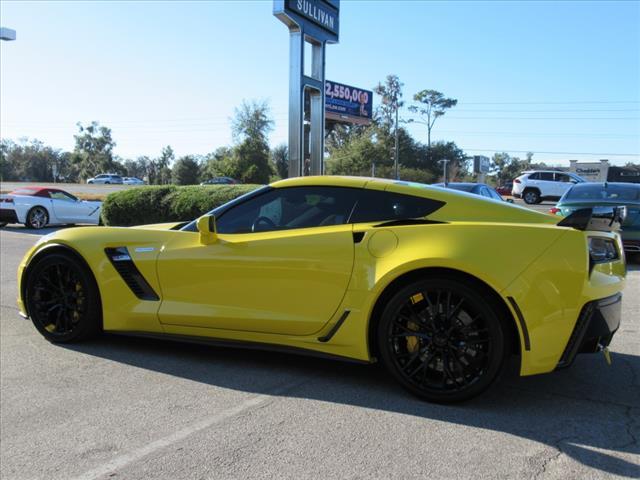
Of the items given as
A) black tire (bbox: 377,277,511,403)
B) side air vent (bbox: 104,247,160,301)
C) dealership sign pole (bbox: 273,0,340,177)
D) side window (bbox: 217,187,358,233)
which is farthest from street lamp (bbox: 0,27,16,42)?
black tire (bbox: 377,277,511,403)

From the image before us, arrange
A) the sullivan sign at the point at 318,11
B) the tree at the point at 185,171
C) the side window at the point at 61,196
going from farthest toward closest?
the tree at the point at 185,171 < the side window at the point at 61,196 < the sullivan sign at the point at 318,11

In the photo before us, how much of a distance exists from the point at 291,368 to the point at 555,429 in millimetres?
1809

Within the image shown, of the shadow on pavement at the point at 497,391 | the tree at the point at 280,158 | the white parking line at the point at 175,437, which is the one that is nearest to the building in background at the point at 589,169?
the tree at the point at 280,158

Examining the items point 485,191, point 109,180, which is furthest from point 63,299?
point 109,180

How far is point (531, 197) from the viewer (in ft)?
94.3

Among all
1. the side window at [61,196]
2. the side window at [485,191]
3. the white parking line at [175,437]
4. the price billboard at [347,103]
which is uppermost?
the price billboard at [347,103]

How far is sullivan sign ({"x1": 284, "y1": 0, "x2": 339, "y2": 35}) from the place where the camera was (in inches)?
493

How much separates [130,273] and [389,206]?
6.70 ft

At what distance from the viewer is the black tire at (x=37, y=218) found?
16062 millimetres

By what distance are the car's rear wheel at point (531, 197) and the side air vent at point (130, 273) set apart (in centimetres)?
2750

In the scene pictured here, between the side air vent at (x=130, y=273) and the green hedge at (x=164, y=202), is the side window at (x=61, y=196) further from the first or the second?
the side air vent at (x=130, y=273)

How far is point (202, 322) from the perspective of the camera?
3943 millimetres

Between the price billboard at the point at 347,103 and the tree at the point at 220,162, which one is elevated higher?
the price billboard at the point at 347,103

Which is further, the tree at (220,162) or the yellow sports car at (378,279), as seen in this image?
the tree at (220,162)
